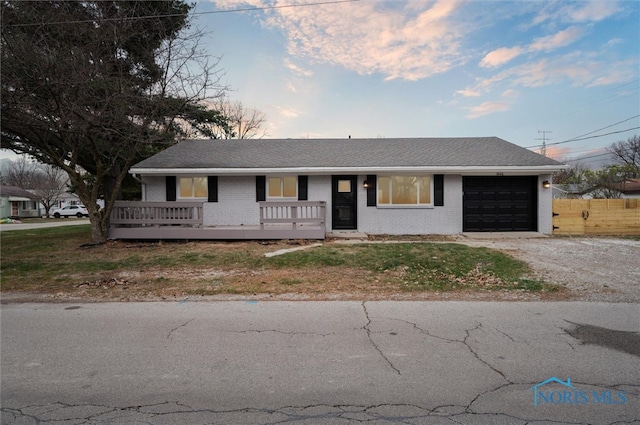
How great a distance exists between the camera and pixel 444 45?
44.8 feet

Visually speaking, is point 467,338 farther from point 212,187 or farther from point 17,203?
point 17,203

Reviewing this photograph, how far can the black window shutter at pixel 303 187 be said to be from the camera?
13758 mm

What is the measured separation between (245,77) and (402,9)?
664 cm

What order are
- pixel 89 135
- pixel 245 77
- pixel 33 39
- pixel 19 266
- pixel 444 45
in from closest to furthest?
pixel 19 266 < pixel 33 39 < pixel 89 135 < pixel 444 45 < pixel 245 77

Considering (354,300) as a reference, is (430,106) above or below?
above

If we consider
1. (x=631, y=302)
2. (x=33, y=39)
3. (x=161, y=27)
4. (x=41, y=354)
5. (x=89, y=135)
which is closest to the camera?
(x=41, y=354)

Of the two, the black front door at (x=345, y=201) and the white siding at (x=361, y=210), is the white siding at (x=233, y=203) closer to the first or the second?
the white siding at (x=361, y=210)

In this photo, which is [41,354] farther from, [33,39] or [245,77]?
[245,77]

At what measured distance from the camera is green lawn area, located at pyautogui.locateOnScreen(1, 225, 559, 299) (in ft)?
21.2

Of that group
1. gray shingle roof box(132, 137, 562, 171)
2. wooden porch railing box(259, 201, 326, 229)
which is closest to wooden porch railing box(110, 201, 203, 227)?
gray shingle roof box(132, 137, 562, 171)

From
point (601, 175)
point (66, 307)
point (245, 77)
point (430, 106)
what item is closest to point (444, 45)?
point (430, 106)

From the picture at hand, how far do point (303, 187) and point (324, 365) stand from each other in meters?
10.6

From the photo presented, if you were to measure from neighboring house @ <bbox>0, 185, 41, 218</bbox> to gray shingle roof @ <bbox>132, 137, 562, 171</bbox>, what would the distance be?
41016 millimetres

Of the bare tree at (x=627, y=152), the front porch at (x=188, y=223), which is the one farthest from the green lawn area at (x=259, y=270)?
the bare tree at (x=627, y=152)
